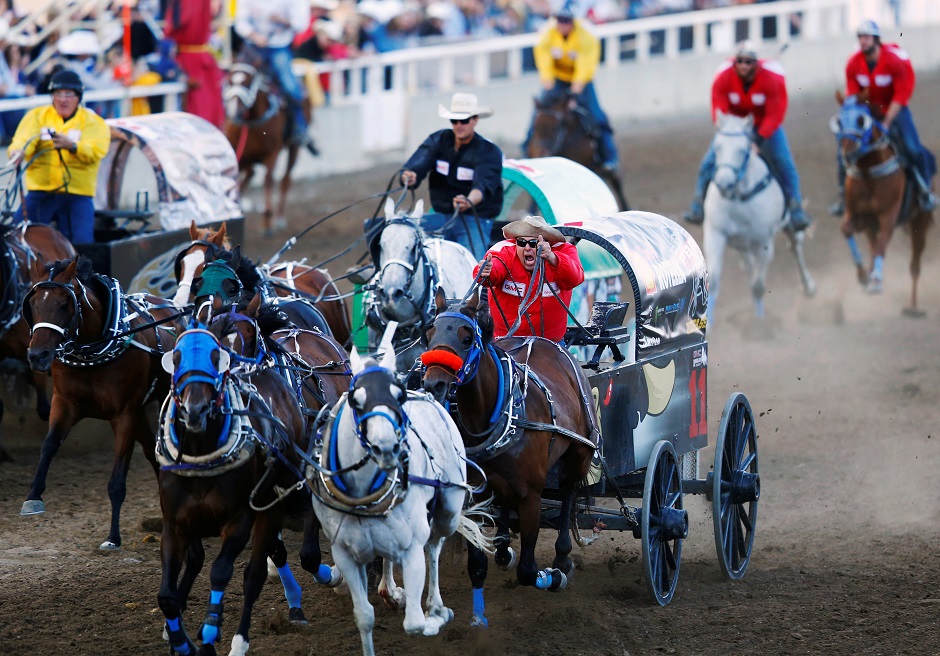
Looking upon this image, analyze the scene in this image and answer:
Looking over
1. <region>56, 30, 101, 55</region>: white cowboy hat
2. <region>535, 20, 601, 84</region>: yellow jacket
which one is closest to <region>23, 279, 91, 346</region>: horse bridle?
<region>56, 30, 101, 55</region>: white cowboy hat

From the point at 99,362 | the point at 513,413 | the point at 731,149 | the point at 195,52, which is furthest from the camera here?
the point at 195,52

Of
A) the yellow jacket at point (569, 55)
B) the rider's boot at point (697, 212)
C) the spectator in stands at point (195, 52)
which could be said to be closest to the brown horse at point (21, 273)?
the rider's boot at point (697, 212)

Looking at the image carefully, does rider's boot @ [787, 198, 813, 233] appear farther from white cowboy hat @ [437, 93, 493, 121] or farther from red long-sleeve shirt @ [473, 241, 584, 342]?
red long-sleeve shirt @ [473, 241, 584, 342]

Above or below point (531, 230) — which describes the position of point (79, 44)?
Result: above

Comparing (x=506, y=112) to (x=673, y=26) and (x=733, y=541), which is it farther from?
(x=733, y=541)

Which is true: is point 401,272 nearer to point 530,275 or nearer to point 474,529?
point 530,275

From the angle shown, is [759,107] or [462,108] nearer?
[462,108]

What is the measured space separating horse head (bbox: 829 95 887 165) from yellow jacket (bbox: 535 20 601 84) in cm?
367

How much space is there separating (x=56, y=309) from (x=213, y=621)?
2.63 metres

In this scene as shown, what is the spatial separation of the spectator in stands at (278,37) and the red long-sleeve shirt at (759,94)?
565 centimetres

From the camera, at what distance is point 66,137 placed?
10828 mm

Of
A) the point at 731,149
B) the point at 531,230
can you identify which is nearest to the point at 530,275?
the point at 531,230

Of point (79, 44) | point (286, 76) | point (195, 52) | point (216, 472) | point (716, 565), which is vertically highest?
point (79, 44)

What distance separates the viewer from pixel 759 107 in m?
14.9
